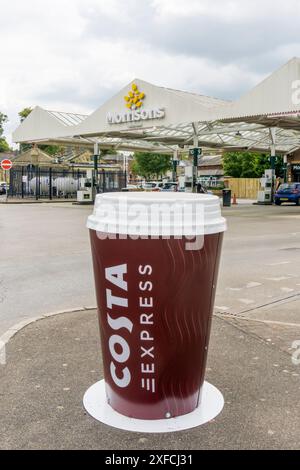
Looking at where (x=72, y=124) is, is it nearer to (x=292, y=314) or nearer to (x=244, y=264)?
(x=244, y=264)

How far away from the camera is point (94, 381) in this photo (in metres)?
3.39

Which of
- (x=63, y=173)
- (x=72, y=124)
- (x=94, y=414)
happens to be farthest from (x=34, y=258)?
(x=63, y=173)

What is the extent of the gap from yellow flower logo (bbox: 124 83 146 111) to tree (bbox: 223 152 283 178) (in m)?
29.0

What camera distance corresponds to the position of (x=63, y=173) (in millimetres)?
37844

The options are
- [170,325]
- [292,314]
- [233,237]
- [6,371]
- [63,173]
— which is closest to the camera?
[170,325]

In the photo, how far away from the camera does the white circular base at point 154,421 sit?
8.91 ft

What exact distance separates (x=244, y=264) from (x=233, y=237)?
14.0ft

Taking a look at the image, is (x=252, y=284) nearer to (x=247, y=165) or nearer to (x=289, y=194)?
(x=289, y=194)

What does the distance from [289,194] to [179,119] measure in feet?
34.3

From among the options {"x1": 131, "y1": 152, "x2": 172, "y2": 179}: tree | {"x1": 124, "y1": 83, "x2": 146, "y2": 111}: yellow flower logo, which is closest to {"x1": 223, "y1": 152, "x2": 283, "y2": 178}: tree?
{"x1": 131, "y1": 152, "x2": 172, "y2": 179}: tree

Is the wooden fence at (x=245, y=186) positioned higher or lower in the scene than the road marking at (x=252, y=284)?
higher

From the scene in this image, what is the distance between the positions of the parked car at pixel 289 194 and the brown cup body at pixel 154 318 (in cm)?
2746

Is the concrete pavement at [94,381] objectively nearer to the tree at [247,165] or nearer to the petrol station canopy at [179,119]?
the petrol station canopy at [179,119]

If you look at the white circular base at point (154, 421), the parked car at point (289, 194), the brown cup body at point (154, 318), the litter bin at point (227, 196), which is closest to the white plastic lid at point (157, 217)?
the brown cup body at point (154, 318)
